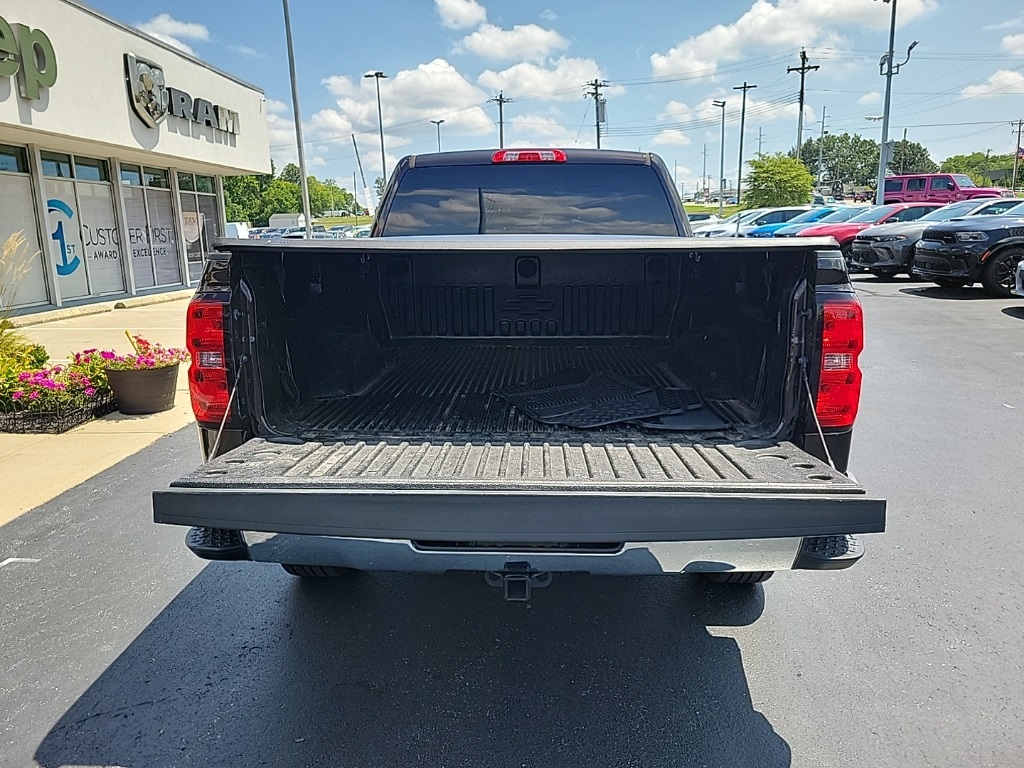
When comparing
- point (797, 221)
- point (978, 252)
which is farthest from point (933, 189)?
point (978, 252)

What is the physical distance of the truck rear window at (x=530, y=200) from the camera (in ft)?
14.5

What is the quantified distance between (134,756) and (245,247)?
1.69 meters

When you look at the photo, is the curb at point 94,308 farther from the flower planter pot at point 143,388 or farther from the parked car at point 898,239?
the parked car at point 898,239

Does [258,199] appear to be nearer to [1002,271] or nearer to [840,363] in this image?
[1002,271]

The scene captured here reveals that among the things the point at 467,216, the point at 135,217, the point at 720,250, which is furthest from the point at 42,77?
the point at 720,250

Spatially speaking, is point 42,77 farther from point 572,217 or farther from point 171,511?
point 171,511

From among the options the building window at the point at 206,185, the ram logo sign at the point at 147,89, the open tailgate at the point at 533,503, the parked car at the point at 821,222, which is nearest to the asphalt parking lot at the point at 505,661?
the open tailgate at the point at 533,503

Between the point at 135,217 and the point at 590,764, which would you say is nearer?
the point at 590,764

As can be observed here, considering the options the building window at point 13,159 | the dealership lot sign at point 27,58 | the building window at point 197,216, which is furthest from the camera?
the building window at point 197,216

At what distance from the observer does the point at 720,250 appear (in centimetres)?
242

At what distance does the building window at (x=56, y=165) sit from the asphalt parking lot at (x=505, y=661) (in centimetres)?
Result: 1271

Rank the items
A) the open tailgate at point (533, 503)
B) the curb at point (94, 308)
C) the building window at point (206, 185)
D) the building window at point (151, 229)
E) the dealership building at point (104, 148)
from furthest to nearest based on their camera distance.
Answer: the building window at point (206, 185) < the building window at point (151, 229) < the curb at point (94, 308) < the dealership building at point (104, 148) < the open tailgate at point (533, 503)

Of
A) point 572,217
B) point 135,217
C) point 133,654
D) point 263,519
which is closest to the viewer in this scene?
point 263,519

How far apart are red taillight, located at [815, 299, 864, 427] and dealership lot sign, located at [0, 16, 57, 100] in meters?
12.7
